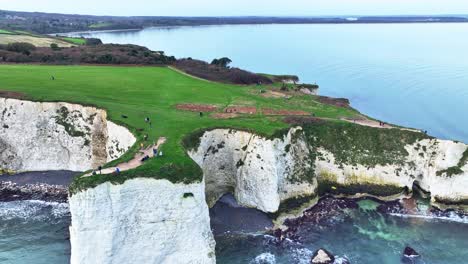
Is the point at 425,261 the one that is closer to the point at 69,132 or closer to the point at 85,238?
the point at 85,238

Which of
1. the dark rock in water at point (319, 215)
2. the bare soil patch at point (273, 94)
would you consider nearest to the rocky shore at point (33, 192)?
the dark rock in water at point (319, 215)

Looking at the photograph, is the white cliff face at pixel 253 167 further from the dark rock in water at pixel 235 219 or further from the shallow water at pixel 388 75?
the shallow water at pixel 388 75

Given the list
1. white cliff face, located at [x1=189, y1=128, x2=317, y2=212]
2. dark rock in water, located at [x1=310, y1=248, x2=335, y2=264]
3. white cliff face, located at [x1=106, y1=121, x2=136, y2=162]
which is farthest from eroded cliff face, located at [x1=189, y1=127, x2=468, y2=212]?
white cliff face, located at [x1=106, y1=121, x2=136, y2=162]

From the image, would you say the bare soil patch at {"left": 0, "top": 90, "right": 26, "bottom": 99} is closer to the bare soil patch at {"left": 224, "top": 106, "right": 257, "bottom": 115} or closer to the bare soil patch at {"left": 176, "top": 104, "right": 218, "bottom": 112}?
the bare soil patch at {"left": 176, "top": 104, "right": 218, "bottom": 112}

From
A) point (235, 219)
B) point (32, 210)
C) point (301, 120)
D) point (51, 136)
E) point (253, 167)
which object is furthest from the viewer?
point (51, 136)

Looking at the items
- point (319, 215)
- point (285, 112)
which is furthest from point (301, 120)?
point (319, 215)

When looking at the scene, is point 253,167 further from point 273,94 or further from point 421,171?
point 273,94
